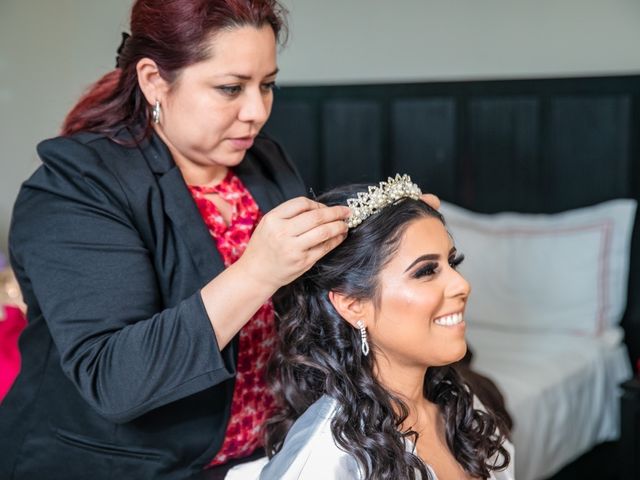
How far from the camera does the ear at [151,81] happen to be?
161 cm

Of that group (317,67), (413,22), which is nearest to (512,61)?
(413,22)

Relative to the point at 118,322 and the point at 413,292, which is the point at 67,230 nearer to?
the point at 118,322

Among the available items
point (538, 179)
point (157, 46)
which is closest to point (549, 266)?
point (538, 179)

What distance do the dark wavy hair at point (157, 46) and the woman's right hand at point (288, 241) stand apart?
363mm

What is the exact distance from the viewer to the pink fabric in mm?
2338

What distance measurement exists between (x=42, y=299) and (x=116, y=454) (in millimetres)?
301

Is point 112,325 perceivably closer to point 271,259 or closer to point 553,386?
point 271,259

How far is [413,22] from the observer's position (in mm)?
3568

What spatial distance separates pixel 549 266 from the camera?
129 inches

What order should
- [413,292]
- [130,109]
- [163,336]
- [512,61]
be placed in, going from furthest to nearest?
[512,61] < [130,109] < [413,292] < [163,336]

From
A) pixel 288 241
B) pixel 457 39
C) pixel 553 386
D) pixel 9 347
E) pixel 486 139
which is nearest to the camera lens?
pixel 288 241

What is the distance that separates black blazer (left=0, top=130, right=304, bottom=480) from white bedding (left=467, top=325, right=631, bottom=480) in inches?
55.0

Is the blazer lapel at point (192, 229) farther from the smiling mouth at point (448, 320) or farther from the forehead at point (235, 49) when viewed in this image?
the smiling mouth at point (448, 320)

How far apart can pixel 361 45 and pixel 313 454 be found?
97.4 inches
